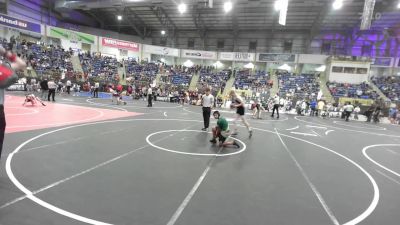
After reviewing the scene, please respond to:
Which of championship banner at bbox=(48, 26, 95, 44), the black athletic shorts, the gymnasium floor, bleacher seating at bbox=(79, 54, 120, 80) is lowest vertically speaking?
the gymnasium floor

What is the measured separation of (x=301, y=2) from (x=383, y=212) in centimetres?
2888

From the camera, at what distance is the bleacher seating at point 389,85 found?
30.3m

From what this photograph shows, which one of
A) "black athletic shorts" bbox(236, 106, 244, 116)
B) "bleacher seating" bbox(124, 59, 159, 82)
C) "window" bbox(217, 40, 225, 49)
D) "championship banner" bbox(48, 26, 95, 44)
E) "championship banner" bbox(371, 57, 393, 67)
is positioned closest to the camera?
"black athletic shorts" bbox(236, 106, 244, 116)

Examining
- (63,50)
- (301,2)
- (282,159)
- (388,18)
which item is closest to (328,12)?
(301,2)

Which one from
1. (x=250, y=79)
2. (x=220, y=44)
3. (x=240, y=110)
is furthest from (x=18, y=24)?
(x=240, y=110)

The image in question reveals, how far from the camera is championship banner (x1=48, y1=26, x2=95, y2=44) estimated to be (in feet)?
104

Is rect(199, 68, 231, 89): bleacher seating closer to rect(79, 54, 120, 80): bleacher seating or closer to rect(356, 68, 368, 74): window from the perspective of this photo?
rect(79, 54, 120, 80): bleacher seating

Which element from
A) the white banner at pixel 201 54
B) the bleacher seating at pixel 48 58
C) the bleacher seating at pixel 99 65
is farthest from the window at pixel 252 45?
the bleacher seating at pixel 48 58

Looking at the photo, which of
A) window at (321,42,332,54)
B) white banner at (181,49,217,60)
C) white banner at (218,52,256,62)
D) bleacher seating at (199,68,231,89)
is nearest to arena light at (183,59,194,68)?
white banner at (181,49,217,60)

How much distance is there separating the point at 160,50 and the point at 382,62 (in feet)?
101

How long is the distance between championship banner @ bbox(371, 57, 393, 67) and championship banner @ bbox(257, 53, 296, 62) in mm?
10118

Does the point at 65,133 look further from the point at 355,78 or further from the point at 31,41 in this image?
the point at 355,78

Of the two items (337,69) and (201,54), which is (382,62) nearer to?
(337,69)

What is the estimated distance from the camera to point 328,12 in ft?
100
